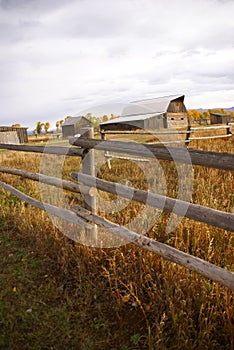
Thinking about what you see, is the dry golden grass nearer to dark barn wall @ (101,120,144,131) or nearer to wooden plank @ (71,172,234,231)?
wooden plank @ (71,172,234,231)

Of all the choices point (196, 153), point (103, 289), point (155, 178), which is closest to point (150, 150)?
point (196, 153)

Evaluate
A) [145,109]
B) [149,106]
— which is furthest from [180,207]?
[149,106]

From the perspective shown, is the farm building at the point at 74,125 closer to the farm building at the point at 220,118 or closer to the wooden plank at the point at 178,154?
the farm building at the point at 220,118

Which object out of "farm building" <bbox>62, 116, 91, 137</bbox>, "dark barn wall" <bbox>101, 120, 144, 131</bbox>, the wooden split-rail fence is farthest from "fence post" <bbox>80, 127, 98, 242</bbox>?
"farm building" <bbox>62, 116, 91, 137</bbox>

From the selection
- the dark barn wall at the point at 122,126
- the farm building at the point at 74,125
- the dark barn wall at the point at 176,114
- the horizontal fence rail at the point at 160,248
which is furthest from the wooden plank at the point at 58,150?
the farm building at the point at 74,125

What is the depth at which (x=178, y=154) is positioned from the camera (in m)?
2.01

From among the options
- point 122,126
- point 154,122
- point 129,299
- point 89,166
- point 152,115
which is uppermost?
point 152,115

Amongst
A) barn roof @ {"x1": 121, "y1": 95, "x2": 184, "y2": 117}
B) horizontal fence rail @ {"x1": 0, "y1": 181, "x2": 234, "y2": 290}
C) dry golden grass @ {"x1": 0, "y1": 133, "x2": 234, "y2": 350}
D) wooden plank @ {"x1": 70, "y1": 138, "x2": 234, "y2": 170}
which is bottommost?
dry golden grass @ {"x1": 0, "y1": 133, "x2": 234, "y2": 350}

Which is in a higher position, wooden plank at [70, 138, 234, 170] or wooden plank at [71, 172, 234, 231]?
wooden plank at [70, 138, 234, 170]

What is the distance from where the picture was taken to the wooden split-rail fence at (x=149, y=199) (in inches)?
71.9

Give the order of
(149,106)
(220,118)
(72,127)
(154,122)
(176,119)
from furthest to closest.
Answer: (72,127) < (220,118) < (176,119) < (154,122) < (149,106)

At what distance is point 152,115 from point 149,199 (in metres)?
28.1

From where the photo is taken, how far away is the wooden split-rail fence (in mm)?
1826

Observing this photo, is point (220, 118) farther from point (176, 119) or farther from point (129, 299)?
point (129, 299)
